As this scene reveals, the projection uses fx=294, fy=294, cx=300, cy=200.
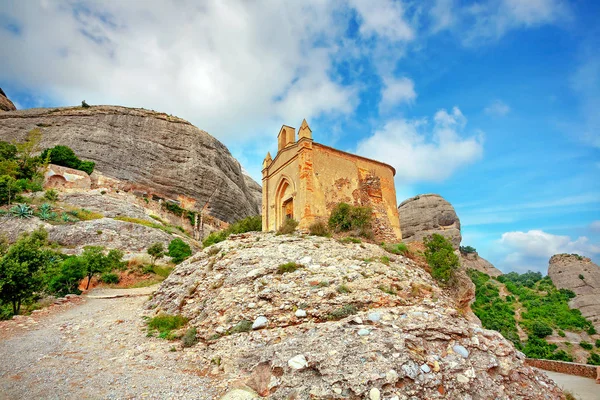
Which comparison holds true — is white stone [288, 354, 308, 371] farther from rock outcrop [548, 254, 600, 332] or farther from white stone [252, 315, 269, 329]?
rock outcrop [548, 254, 600, 332]

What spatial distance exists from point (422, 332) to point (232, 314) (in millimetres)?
4048

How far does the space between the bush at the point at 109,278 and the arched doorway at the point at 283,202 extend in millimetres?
9108

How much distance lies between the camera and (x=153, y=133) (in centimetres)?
3978

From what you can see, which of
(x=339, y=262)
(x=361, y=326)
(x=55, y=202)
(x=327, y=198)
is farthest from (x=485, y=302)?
(x=55, y=202)

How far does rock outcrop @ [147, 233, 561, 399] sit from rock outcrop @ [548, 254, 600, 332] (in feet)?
125

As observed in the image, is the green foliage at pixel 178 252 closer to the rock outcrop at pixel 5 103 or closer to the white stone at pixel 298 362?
the white stone at pixel 298 362

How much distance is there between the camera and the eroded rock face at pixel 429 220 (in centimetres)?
3872

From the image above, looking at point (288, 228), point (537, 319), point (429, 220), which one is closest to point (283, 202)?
point (288, 228)

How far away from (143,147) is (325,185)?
1275 inches

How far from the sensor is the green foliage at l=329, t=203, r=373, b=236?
43.0 ft

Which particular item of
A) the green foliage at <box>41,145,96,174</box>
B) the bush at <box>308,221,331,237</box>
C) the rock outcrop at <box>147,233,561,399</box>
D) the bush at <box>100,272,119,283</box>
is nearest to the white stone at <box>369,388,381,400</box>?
the rock outcrop at <box>147,233,561,399</box>

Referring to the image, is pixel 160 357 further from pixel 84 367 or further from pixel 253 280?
pixel 253 280

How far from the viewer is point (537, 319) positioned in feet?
109

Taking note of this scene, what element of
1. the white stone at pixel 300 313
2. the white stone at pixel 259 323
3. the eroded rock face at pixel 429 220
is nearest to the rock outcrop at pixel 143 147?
the eroded rock face at pixel 429 220
